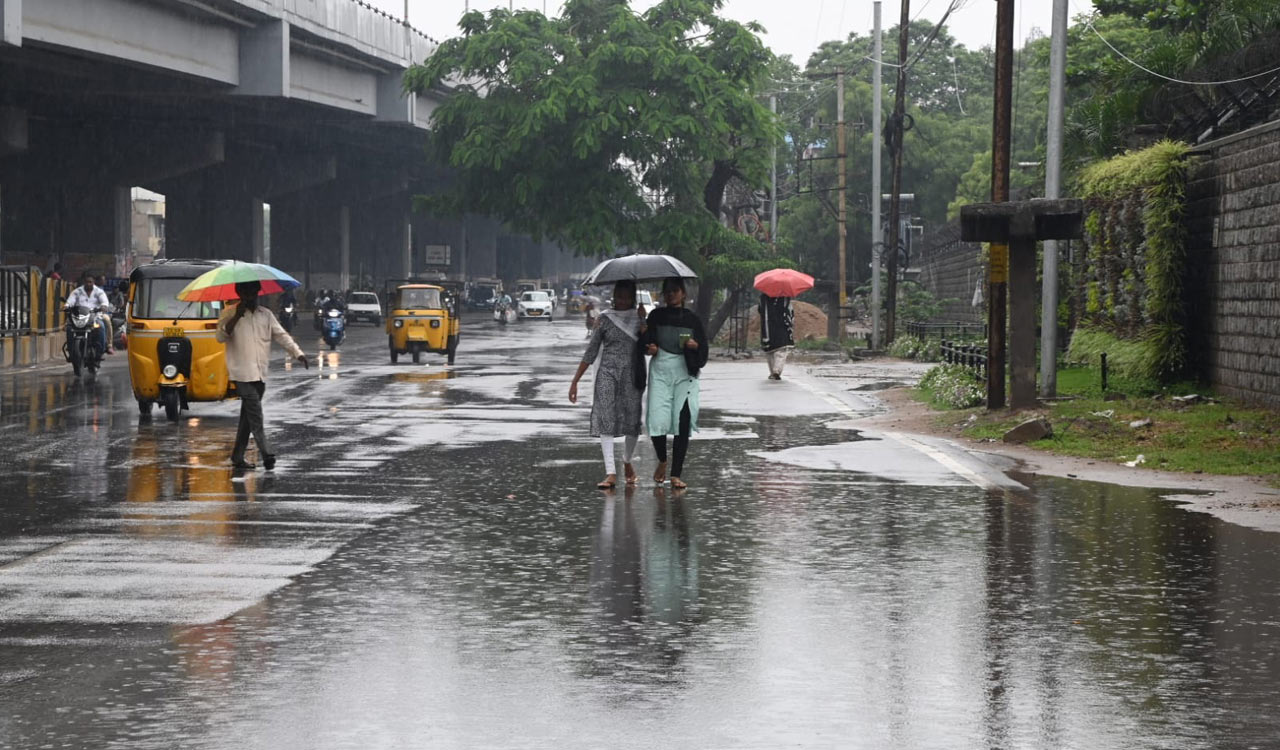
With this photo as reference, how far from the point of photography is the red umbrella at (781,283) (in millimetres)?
32062

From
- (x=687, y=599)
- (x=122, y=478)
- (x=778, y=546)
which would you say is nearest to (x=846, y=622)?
(x=687, y=599)

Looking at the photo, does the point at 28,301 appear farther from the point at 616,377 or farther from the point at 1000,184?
the point at 616,377

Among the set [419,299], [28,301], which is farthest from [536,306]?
[28,301]

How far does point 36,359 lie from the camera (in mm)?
37000

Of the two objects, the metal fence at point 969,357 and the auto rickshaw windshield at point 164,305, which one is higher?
the auto rickshaw windshield at point 164,305

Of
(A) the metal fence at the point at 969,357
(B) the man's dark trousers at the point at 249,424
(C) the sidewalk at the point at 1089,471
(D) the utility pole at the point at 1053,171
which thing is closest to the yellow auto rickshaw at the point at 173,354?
(B) the man's dark trousers at the point at 249,424

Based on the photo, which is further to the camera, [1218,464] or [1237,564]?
[1218,464]

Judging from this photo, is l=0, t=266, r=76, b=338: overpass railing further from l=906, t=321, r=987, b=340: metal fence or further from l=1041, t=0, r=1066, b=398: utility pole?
l=1041, t=0, r=1066, b=398: utility pole

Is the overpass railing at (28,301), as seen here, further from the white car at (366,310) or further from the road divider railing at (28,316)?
the white car at (366,310)

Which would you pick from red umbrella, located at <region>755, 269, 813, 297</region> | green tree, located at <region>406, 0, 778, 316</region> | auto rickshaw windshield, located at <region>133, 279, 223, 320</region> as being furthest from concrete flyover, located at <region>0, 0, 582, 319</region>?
red umbrella, located at <region>755, 269, 813, 297</region>

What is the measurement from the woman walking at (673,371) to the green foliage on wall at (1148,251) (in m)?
9.85

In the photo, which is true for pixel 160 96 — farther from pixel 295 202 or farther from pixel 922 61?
pixel 922 61

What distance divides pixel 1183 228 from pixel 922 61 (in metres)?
89.3

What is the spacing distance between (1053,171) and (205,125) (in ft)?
133
